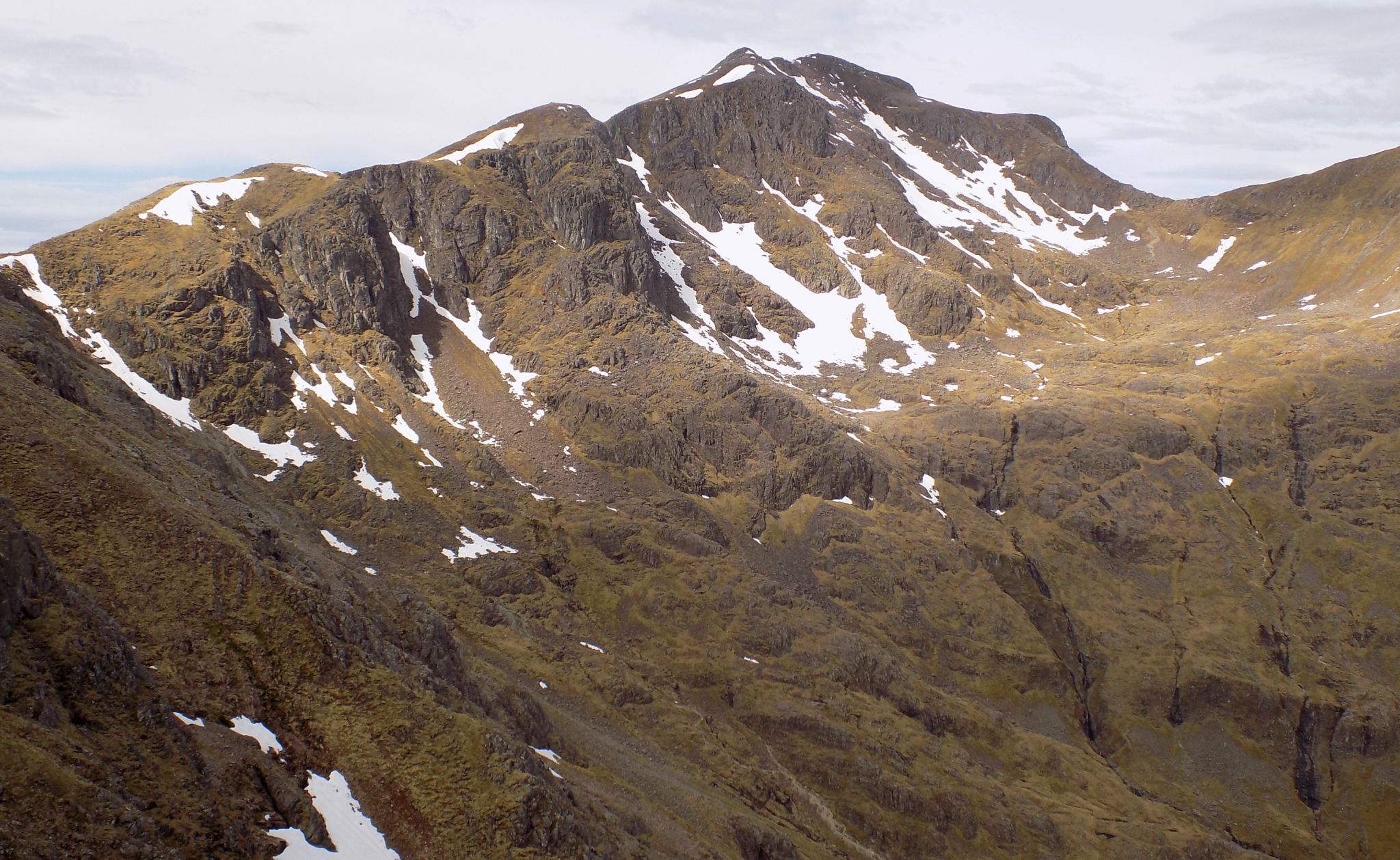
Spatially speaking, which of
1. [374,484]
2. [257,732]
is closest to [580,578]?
[374,484]

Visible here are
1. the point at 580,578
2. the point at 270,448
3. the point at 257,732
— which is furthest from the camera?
the point at 580,578

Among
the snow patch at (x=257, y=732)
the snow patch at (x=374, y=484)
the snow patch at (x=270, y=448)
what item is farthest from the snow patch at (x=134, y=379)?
the snow patch at (x=257, y=732)

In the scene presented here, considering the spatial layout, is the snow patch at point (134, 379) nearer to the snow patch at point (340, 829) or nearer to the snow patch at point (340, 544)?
the snow patch at point (340, 544)

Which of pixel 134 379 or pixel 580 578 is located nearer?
pixel 134 379

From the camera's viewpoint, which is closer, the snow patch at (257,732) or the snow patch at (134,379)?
the snow patch at (257,732)

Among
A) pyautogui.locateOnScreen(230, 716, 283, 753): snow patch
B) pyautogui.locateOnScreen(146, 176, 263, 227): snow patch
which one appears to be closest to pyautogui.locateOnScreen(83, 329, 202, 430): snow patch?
pyautogui.locateOnScreen(146, 176, 263, 227): snow patch

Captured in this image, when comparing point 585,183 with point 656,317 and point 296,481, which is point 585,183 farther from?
point 296,481

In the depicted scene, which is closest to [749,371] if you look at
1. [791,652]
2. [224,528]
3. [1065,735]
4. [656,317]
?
[656,317]

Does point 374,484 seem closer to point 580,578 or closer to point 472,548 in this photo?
point 472,548
